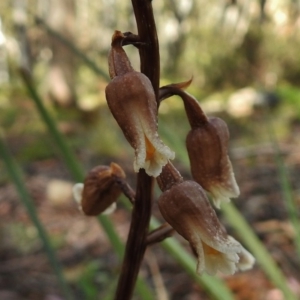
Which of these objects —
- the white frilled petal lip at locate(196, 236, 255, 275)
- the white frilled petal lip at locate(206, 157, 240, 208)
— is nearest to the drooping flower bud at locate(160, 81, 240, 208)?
the white frilled petal lip at locate(206, 157, 240, 208)

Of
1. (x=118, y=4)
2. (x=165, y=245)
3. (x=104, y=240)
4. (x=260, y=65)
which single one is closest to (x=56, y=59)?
(x=260, y=65)

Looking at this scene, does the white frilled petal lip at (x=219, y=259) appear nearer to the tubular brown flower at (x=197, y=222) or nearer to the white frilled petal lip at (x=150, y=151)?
the tubular brown flower at (x=197, y=222)

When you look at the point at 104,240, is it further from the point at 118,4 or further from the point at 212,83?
the point at 118,4

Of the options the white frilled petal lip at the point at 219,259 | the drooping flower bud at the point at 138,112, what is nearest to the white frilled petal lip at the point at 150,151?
the drooping flower bud at the point at 138,112

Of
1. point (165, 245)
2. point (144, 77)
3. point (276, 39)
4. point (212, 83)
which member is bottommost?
point (212, 83)

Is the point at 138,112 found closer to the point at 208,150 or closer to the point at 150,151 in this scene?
the point at 150,151

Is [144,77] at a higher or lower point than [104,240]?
higher

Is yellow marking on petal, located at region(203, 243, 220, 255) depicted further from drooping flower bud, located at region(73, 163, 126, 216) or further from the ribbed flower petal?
drooping flower bud, located at region(73, 163, 126, 216)
